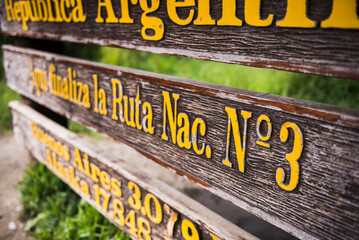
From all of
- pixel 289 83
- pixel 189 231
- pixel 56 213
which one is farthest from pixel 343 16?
pixel 289 83

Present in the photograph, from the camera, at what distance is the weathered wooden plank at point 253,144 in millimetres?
831

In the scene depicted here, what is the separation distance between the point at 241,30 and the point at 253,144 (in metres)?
0.36

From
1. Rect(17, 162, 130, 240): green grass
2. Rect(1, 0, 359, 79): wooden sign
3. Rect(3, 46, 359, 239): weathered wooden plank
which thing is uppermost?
Rect(1, 0, 359, 79): wooden sign

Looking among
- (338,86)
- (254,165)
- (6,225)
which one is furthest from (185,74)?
(254,165)

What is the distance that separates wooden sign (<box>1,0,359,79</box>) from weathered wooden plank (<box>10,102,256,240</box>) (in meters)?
0.62

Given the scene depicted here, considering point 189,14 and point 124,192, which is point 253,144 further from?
point 124,192

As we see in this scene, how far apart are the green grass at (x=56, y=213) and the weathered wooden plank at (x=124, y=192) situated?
16.8 inches

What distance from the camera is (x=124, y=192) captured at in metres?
1.64

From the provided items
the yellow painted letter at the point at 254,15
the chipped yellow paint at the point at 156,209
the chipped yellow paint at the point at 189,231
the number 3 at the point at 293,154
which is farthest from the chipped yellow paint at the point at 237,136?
the chipped yellow paint at the point at 156,209

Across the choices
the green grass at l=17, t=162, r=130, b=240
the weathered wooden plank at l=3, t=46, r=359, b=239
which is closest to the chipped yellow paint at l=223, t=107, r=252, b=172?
the weathered wooden plank at l=3, t=46, r=359, b=239

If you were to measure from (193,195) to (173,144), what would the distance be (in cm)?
190

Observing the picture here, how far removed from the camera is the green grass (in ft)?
7.55

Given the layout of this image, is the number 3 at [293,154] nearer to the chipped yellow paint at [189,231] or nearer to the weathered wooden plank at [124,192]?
the weathered wooden plank at [124,192]

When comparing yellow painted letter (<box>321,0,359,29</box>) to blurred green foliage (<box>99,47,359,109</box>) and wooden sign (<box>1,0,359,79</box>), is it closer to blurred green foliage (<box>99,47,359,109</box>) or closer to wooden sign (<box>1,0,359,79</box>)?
wooden sign (<box>1,0,359,79</box>)
